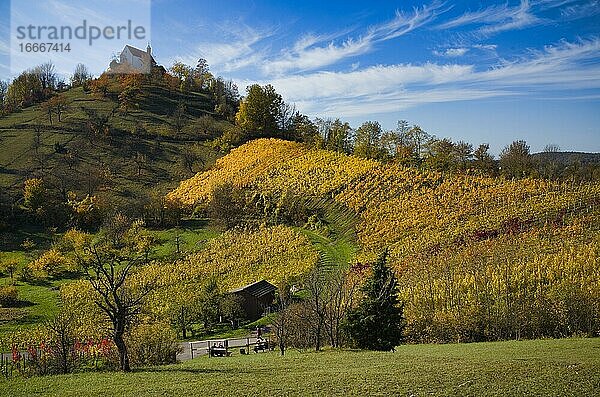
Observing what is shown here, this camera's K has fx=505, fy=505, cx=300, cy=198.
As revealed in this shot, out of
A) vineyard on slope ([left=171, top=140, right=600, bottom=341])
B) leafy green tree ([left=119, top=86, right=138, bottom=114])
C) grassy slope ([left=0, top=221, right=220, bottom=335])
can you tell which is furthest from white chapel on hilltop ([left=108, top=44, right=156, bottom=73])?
grassy slope ([left=0, top=221, right=220, bottom=335])

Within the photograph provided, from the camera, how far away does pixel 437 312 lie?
24547 millimetres

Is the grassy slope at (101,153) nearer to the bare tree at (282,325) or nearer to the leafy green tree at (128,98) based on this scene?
the leafy green tree at (128,98)

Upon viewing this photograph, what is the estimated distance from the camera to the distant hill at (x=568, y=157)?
43.1 metres

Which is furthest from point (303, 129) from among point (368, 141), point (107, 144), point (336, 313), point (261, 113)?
point (336, 313)

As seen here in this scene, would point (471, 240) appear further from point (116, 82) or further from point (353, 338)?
point (116, 82)

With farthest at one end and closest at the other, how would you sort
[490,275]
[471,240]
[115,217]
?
[115,217], [471,240], [490,275]

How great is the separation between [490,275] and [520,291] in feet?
6.54

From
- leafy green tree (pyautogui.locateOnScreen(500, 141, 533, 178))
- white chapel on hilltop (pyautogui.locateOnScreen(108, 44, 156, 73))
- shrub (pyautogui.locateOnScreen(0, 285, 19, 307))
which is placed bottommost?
shrub (pyautogui.locateOnScreen(0, 285, 19, 307))

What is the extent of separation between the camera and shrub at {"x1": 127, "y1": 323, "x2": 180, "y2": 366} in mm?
19422

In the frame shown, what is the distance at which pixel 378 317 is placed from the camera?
21.1 meters

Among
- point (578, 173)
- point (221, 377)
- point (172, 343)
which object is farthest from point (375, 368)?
point (578, 173)

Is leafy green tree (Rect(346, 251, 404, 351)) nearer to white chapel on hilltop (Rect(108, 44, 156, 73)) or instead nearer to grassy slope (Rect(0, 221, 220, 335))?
grassy slope (Rect(0, 221, 220, 335))

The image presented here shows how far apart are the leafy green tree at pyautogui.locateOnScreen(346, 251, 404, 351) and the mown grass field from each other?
351 cm

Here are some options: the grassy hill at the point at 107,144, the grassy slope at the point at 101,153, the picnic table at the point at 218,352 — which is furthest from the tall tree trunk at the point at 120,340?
→ the grassy hill at the point at 107,144
